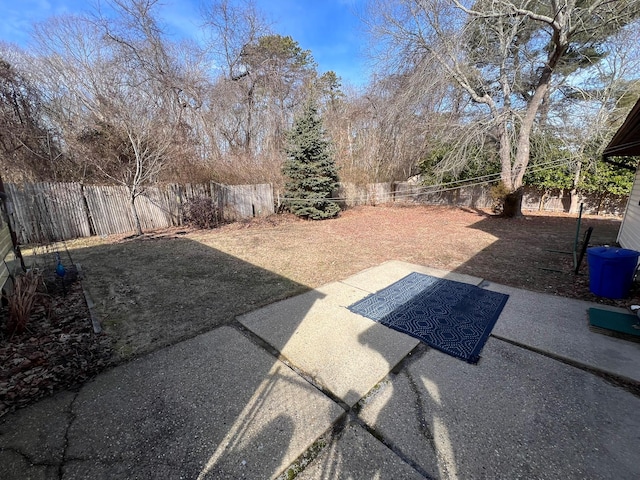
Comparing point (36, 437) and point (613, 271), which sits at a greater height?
point (613, 271)

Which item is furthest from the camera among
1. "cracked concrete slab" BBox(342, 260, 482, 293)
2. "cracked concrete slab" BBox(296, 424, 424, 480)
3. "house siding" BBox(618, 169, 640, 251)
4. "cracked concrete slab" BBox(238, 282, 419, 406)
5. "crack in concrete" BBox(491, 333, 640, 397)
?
"house siding" BBox(618, 169, 640, 251)

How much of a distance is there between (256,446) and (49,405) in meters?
1.51

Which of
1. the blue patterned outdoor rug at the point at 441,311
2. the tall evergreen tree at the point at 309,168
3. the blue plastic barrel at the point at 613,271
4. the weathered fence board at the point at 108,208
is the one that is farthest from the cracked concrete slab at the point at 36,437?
the tall evergreen tree at the point at 309,168

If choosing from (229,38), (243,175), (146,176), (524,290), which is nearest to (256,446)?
(524,290)

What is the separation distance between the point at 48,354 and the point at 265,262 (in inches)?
119

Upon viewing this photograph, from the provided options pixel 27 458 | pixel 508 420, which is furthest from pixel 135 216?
pixel 508 420

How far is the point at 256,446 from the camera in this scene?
1.47 m

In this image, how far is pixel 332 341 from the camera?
2.47m

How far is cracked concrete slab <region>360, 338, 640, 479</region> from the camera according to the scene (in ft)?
4.50

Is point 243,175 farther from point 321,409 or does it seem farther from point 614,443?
point 614,443

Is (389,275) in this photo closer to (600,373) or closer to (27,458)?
(600,373)

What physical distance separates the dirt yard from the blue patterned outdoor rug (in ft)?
2.84

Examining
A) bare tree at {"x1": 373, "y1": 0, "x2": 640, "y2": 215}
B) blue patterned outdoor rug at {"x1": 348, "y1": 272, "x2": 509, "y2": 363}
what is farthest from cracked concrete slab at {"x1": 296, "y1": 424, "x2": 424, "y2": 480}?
bare tree at {"x1": 373, "y1": 0, "x2": 640, "y2": 215}

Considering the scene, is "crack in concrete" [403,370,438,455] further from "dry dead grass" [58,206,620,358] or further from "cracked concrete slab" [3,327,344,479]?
"dry dead grass" [58,206,620,358]
